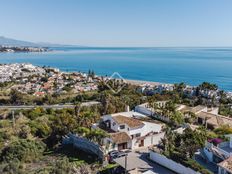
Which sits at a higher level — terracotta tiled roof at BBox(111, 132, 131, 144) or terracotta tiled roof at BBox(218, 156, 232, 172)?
terracotta tiled roof at BBox(218, 156, 232, 172)

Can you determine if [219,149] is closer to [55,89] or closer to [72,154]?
[72,154]

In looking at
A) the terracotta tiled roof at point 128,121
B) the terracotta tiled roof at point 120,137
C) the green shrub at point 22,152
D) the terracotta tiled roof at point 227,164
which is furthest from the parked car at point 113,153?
the terracotta tiled roof at point 227,164

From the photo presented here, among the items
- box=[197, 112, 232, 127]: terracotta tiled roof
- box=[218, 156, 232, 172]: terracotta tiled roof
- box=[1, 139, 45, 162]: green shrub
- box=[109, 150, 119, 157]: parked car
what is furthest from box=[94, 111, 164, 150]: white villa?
box=[218, 156, 232, 172]: terracotta tiled roof

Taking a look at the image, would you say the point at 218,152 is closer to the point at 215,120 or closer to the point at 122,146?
the point at 122,146

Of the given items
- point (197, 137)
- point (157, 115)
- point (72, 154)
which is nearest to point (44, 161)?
point (72, 154)

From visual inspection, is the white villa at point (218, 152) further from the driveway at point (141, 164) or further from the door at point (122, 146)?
the door at point (122, 146)

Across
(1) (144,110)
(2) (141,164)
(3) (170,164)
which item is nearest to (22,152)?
(2) (141,164)

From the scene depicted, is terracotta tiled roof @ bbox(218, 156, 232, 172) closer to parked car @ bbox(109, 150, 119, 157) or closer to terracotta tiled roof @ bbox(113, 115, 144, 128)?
parked car @ bbox(109, 150, 119, 157)
